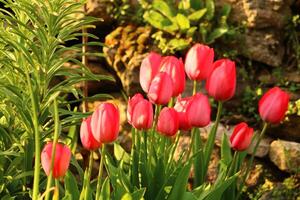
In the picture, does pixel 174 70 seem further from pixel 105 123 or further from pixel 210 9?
pixel 210 9

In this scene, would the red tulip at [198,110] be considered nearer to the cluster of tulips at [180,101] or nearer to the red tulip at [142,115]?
the cluster of tulips at [180,101]

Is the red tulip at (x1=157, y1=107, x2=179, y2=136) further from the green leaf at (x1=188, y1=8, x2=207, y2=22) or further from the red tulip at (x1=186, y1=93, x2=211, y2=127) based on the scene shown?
the green leaf at (x1=188, y1=8, x2=207, y2=22)

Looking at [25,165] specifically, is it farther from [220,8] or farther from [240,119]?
[220,8]

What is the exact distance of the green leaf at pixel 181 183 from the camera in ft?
5.61

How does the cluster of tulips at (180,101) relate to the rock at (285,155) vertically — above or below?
above

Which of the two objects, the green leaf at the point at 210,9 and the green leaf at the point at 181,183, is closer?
the green leaf at the point at 181,183

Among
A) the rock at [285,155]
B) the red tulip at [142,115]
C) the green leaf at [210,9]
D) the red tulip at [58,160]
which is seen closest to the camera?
the red tulip at [58,160]

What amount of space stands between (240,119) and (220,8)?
859mm

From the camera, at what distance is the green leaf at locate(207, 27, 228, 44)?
4.18 metres

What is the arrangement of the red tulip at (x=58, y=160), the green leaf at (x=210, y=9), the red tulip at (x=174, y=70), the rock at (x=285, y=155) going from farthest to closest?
the green leaf at (x=210, y=9) → the rock at (x=285, y=155) → the red tulip at (x=174, y=70) → the red tulip at (x=58, y=160)

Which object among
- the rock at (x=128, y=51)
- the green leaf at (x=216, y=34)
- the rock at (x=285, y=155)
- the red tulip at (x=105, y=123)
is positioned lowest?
the rock at (x=285, y=155)

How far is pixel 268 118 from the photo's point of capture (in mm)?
1874

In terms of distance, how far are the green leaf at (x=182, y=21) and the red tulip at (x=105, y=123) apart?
2701 mm

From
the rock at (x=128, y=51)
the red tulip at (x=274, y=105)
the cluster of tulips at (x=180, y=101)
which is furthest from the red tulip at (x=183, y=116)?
the rock at (x=128, y=51)
